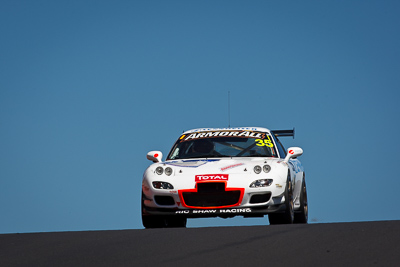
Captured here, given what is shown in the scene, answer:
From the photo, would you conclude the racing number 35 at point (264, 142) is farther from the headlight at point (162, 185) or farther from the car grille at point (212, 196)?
the headlight at point (162, 185)

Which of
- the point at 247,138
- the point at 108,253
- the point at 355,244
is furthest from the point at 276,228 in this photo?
the point at 247,138

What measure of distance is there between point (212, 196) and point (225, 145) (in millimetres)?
1692

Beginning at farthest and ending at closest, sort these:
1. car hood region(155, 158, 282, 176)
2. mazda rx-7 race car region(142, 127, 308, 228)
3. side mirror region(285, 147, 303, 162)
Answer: side mirror region(285, 147, 303, 162) < car hood region(155, 158, 282, 176) < mazda rx-7 race car region(142, 127, 308, 228)

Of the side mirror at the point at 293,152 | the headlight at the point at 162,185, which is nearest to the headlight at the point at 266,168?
the side mirror at the point at 293,152

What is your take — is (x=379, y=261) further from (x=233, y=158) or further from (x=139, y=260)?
(x=233, y=158)

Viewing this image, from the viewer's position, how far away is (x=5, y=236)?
29.2ft

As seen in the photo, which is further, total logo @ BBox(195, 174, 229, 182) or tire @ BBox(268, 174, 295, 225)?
tire @ BBox(268, 174, 295, 225)

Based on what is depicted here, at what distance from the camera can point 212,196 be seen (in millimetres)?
10828

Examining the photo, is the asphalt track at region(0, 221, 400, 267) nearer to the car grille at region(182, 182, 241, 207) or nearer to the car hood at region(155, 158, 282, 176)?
the car grille at region(182, 182, 241, 207)

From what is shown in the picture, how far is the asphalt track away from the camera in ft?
19.4

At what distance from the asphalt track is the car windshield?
3403 mm

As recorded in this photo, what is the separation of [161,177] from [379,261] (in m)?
5.62

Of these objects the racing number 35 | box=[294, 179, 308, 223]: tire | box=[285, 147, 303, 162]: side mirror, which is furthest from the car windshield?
box=[294, 179, 308, 223]: tire

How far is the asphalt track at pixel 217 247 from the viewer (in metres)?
5.93
